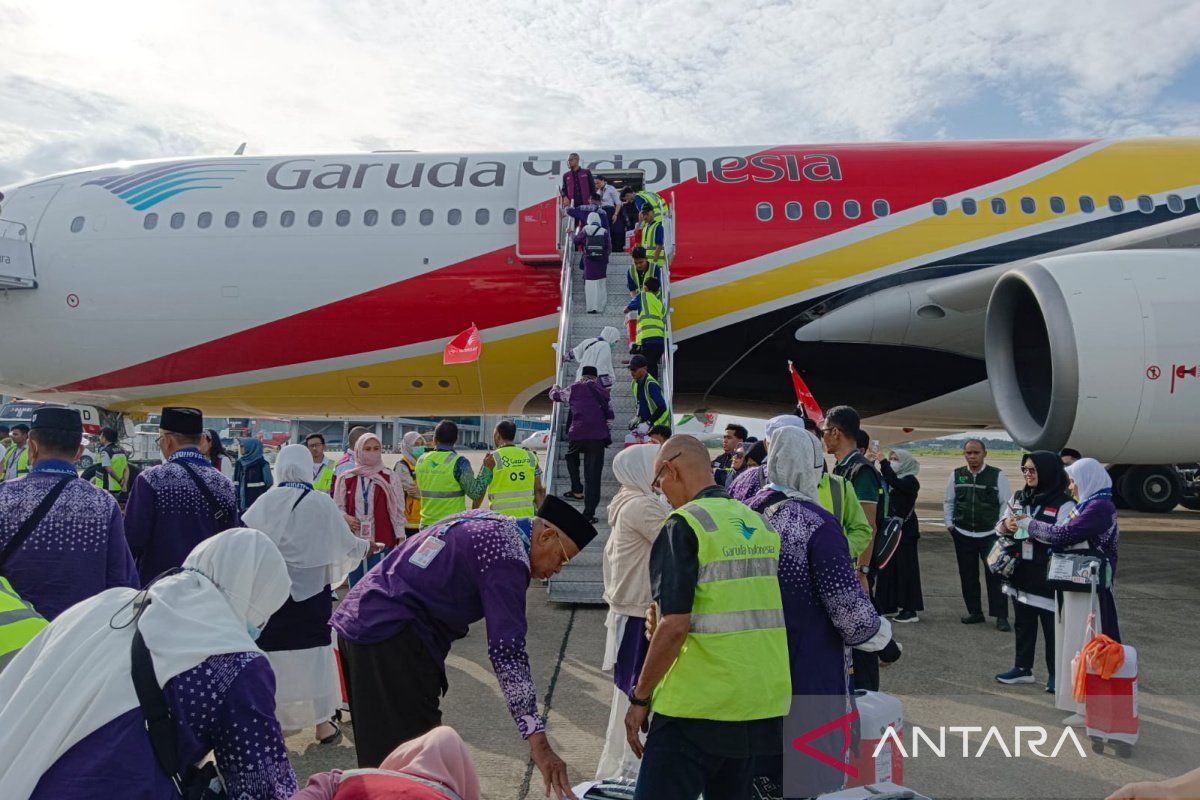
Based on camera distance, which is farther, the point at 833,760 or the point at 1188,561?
the point at 1188,561

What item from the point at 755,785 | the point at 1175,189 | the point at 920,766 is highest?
the point at 1175,189

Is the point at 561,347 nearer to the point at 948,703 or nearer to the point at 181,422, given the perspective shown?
the point at 181,422

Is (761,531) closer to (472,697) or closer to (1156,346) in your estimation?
(472,697)

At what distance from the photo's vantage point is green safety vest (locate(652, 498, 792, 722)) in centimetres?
254

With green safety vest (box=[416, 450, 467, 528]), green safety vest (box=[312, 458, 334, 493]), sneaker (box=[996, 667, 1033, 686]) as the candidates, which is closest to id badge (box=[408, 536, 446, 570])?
sneaker (box=[996, 667, 1033, 686])

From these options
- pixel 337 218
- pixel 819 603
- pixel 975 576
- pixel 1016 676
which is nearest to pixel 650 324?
pixel 975 576

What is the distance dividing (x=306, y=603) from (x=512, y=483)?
2.82 meters

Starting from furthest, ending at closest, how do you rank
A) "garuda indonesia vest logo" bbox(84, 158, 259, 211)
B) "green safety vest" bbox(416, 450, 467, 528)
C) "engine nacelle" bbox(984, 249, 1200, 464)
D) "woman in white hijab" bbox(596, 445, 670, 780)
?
"garuda indonesia vest logo" bbox(84, 158, 259, 211) < "engine nacelle" bbox(984, 249, 1200, 464) < "green safety vest" bbox(416, 450, 467, 528) < "woman in white hijab" bbox(596, 445, 670, 780)

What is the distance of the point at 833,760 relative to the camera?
2.87 meters

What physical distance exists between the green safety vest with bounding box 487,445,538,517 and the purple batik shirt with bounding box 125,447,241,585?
9.57 feet

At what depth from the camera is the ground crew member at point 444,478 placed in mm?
7098

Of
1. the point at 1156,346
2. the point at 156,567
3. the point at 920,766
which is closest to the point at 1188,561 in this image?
the point at 1156,346

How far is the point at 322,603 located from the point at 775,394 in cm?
734

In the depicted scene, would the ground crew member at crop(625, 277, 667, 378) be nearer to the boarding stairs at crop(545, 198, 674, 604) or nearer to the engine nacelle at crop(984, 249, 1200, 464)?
the boarding stairs at crop(545, 198, 674, 604)
